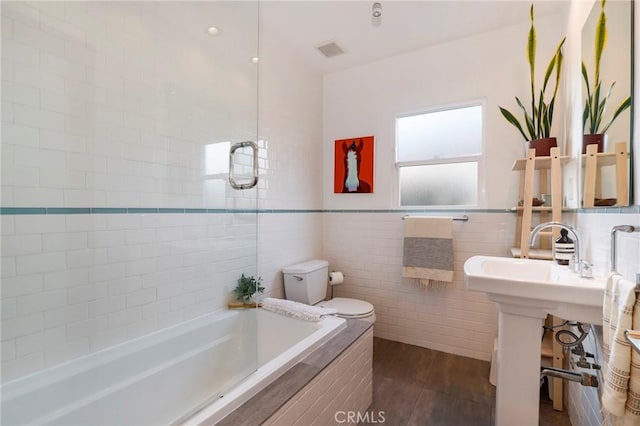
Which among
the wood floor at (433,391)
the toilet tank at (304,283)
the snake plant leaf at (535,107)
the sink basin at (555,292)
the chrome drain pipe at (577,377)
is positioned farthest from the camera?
the toilet tank at (304,283)

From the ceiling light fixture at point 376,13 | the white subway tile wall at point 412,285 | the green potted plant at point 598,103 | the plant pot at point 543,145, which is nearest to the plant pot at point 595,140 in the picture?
the green potted plant at point 598,103

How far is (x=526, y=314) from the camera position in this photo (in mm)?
1193

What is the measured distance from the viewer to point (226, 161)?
2.01 metres

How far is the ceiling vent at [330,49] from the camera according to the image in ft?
8.09

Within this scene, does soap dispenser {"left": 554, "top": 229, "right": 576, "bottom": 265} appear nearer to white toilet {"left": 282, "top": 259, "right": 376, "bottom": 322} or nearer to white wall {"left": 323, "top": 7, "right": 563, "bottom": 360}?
white wall {"left": 323, "top": 7, "right": 563, "bottom": 360}

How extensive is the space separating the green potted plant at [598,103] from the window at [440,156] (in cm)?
95

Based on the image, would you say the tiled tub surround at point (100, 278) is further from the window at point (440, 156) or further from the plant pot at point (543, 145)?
the plant pot at point (543, 145)

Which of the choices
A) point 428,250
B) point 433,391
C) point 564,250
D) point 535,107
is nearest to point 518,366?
point 564,250

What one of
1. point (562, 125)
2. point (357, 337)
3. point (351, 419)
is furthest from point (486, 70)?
point (351, 419)

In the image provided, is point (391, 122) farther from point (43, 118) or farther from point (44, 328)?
point (44, 328)

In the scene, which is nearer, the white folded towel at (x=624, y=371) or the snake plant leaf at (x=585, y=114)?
the white folded towel at (x=624, y=371)

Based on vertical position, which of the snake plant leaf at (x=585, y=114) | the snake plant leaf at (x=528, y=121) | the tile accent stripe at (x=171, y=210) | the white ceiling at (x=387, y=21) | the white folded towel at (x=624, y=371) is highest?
the white ceiling at (x=387, y=21)

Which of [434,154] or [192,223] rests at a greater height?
[434,154]

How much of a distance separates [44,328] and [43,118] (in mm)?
871
